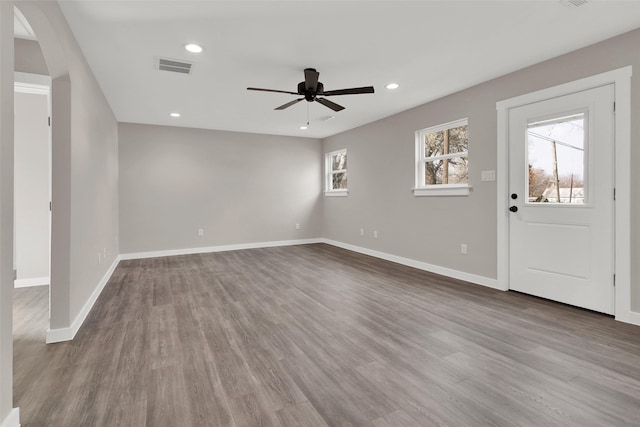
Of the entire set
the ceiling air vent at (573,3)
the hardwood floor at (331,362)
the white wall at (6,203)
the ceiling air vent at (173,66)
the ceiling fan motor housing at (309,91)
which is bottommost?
the hardwood floor at (331,362)

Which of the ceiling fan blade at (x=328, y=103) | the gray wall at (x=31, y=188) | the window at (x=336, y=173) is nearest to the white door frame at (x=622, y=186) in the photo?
the ceiling fan blade at (x=328, y=103)

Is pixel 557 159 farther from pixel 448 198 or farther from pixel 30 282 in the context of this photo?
pixel 30 282

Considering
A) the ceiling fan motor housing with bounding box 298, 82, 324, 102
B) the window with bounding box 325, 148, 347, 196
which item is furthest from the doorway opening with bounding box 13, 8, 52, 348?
the window with bounding box 325, 148, 347, 196

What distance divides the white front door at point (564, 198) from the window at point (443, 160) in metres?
0.71

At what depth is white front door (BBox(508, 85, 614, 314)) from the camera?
287 cm

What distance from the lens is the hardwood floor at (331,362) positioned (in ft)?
5.25

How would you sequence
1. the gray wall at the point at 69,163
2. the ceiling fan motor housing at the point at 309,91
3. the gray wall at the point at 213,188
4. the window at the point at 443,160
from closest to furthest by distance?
the gray wall at the point at 69,163 < the ceiling fan motor housing at the point at 309,91 < the window at the point at 443,160 < the gray wall at the point at 213,188

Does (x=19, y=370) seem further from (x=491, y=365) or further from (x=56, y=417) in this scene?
(x=491, y=365)

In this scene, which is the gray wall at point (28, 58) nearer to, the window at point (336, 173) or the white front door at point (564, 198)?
the white front door at point (564, 198)

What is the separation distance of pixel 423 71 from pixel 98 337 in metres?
4.04

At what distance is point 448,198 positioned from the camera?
4.36 m

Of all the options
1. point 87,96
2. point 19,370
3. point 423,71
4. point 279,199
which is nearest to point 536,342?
point 423,71

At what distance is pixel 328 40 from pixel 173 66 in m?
1.71

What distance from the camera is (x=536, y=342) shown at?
7.78ft
